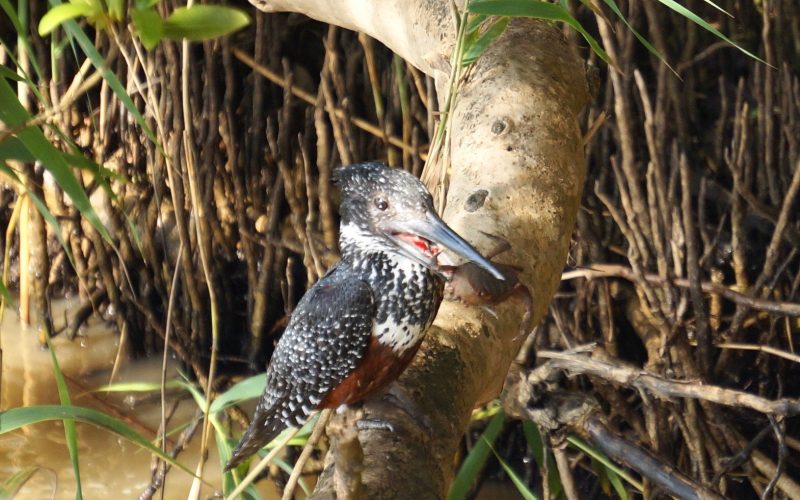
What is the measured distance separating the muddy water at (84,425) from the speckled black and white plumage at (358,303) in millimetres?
1398

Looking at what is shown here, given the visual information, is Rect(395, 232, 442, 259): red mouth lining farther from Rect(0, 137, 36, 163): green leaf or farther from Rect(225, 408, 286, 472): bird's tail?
Rect(0, 137, 36, 163): green leaf

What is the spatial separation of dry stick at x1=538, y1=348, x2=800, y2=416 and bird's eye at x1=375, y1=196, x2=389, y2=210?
1.45ft

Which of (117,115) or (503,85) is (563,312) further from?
(117,115)

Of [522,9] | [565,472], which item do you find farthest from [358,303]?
[565,472]

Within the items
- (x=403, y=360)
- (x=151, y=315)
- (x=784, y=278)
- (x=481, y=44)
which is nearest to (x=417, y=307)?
(x=403, y=360)

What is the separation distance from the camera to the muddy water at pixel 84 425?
268 centimetres

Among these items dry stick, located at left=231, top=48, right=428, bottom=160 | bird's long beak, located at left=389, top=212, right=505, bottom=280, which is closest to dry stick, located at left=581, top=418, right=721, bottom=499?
bird's long beak, located at left=389, top=212, right=505, bottom=280

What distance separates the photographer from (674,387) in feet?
4.78

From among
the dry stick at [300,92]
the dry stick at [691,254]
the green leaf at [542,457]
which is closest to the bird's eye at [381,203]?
the green leaf at [542,457]

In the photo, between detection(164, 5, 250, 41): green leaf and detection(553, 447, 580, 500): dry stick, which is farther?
detection(553, 447, 580, 500): dry stick

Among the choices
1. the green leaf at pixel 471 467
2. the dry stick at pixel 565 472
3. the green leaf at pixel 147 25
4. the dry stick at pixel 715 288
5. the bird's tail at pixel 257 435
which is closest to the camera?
the green leaf at pixel 147 25

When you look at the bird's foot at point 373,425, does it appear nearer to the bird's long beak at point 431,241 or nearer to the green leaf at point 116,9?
the bird's long beak at point 431,241

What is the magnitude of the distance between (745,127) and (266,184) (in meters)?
1.39

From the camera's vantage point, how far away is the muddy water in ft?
8.80
